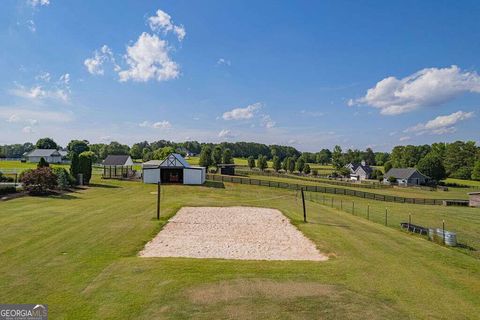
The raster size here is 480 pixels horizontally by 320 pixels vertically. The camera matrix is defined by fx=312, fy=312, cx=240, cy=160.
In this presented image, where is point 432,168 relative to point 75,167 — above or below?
below

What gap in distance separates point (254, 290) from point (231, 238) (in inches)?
258

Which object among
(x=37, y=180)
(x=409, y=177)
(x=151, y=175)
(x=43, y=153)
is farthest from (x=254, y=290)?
(x=43, y=153)

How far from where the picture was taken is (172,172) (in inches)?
1644

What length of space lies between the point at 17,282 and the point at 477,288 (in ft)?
43.4

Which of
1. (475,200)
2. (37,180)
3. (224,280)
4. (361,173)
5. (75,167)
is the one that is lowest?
(475,200)

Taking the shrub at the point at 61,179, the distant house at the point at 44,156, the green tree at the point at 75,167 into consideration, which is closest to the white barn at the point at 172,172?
the green tree at the point at 75,167

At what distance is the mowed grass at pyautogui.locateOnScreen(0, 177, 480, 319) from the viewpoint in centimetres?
724

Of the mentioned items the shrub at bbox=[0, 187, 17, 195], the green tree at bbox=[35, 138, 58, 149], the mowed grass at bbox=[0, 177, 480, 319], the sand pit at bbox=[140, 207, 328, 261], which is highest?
the green tree at bbox=[35, 138, 58, 149]

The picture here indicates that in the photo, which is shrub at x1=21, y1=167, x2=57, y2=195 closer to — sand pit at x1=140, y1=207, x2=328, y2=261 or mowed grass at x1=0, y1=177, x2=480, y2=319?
mowed grass at x1=0, y1=177, x2=480, y2=319

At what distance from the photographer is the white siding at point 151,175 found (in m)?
41.6

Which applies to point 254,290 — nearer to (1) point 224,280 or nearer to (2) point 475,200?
(1) point 224,280

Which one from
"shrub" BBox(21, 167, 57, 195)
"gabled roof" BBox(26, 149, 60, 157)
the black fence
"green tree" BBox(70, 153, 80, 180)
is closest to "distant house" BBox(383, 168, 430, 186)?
the black fence

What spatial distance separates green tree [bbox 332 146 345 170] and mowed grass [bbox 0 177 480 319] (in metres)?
102

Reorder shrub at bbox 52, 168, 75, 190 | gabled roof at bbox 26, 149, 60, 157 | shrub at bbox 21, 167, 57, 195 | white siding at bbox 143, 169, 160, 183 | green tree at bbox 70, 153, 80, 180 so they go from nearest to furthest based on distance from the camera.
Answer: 1. shrub at bbox 21, 167, 57, 195
2. shrub at bbox 52, 168, 75, 190
3. green tree at bbox 70, 153, 80, 180
4. white siding at bbox 143, 169, 160, 183
5. gabled roof at bbox 26, 149, 60, 157
